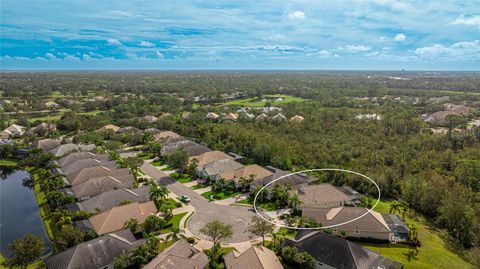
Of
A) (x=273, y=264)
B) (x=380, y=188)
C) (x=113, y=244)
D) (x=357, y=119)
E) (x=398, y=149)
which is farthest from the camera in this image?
(x=357, y=119)

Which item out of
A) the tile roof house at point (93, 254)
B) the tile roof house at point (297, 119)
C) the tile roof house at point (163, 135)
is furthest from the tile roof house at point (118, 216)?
the tile roof house at point (297, 119)

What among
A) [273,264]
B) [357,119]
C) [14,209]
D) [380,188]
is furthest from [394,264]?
[357,119]

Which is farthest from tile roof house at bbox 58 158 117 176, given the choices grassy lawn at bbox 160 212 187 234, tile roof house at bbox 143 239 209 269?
tile roof house at bbox 143 239 209 269

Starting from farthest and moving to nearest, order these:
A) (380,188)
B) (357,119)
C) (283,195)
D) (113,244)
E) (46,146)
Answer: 1. (357,119)
2. (46,146)
3. (380,188)
4. (283,195)
5. (113,244)

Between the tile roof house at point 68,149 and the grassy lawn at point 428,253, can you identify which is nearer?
the grassy lawn at point 428,253

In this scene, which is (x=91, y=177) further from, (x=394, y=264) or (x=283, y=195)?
(x=394, y=264)

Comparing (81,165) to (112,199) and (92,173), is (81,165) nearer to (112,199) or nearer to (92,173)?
(92,173)

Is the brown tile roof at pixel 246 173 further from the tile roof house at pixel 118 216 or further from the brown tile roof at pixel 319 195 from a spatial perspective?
the tile roof house at pixel 118 216
